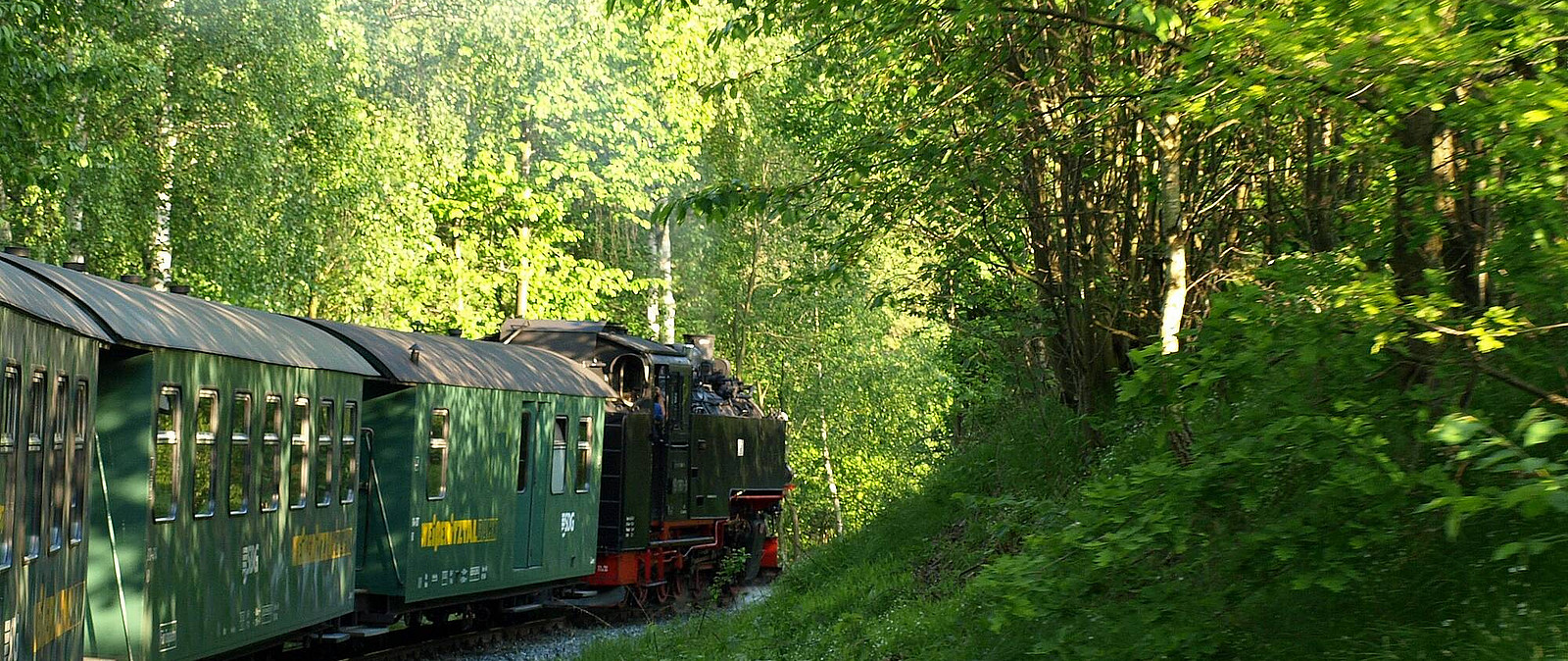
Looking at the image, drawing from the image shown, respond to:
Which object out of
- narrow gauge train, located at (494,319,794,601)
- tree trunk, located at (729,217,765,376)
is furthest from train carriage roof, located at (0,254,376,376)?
tree trunk, located at (729,217,765,376)

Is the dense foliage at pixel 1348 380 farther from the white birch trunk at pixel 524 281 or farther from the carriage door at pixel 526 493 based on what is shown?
the white birch trunk at pixel 524 281

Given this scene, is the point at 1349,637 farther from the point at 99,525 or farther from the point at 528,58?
the point at 528,58

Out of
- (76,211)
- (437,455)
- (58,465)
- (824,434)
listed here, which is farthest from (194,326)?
(824,434)

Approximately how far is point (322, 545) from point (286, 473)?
1094 mm

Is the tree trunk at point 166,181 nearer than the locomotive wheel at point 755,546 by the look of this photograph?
No

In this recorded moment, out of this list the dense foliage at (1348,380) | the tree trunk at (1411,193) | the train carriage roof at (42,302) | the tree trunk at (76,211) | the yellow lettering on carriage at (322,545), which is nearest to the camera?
the dense foliage at (1348,380)

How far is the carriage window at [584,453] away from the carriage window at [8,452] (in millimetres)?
10676

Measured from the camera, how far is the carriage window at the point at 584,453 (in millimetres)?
17156

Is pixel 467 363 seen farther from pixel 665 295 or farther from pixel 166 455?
pixel 665 295

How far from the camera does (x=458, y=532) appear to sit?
47.4ft

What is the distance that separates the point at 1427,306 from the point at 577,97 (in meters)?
35.7

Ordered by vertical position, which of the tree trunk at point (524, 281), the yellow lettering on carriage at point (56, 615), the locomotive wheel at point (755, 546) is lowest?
the locomotive wheel at point (755, 546)

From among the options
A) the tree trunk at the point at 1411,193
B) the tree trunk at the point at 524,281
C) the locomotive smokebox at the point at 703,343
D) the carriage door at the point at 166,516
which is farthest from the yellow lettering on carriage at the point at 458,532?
the tree trunk at the point at 524,281

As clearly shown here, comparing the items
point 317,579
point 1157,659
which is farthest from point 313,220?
point 1157,659
